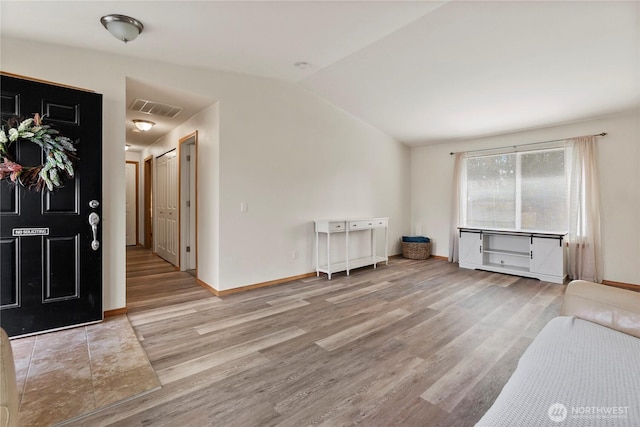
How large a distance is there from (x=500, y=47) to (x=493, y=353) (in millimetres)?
2830

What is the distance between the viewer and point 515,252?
5008 mm

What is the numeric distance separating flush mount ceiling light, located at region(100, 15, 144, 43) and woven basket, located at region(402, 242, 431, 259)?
5327 mm

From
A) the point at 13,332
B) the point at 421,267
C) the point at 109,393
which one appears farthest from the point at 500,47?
the point at 13,332

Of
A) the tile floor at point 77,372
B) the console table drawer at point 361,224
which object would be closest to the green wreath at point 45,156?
the tile floor at point 77,372

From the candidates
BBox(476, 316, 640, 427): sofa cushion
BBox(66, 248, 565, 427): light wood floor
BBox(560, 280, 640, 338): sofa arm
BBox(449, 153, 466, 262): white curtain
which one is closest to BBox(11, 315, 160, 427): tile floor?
BBox(66, 248, 565, 427): light wood floor

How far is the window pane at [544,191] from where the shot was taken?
183 inches

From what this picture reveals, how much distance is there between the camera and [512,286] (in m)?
4.15

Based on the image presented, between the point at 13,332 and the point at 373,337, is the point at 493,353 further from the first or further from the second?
the point at 13,332

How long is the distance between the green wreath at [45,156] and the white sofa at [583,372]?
329cm

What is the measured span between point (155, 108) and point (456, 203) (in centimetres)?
524

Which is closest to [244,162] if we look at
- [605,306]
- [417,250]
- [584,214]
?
[605,306]

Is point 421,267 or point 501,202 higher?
point 501,202

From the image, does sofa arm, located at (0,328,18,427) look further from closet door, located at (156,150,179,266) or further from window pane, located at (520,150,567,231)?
window pane, located at (520,150,567,231)

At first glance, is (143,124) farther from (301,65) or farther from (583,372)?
(583,372)
